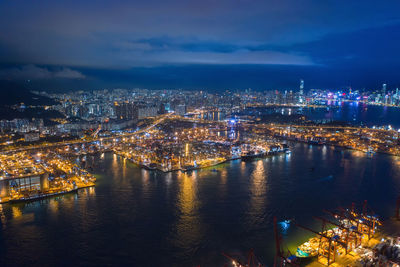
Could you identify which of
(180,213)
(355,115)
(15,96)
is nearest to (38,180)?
(180,213)

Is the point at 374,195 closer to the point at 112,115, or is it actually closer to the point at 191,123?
the point at 191,123

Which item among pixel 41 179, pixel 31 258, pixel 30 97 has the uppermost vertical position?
pixel 30 97

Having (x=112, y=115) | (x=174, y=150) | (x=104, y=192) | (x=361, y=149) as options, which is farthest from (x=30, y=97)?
(x=361, y=149)

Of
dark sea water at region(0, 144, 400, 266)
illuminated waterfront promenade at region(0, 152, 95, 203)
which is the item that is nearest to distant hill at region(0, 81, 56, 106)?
illuminated waterfront promenade at region(0, 152, 95, 203)

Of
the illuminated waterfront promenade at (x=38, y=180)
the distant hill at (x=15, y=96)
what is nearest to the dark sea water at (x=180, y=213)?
the illuminated waterfront promenade at (x=38, y=180)

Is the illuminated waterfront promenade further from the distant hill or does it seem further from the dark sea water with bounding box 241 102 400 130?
the dark sea water with bounding box 241 102 400 130

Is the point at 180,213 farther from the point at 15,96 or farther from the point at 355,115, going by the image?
the point at 355,115

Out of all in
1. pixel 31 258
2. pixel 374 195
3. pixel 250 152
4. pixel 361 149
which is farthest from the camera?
pixel 361 149
